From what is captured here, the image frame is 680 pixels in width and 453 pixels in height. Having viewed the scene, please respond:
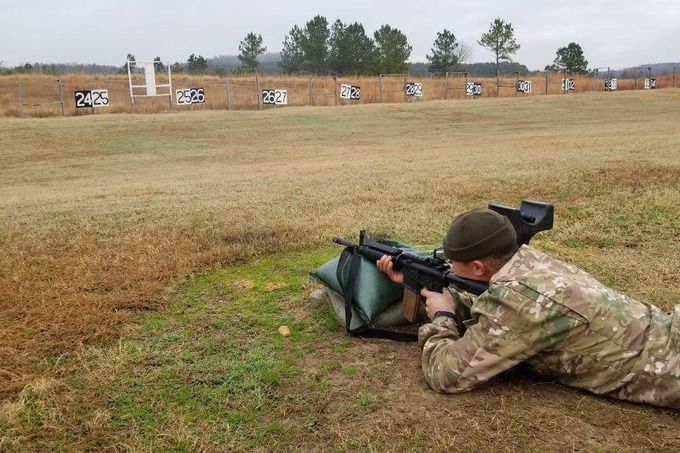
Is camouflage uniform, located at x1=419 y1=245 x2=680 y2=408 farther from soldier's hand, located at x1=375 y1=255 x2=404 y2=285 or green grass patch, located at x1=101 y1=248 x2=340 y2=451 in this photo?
green grass patch, located at x1=101 y1=248 x2=340 y2=451

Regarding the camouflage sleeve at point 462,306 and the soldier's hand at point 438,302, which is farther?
the camouflage sleeve at point 462,306

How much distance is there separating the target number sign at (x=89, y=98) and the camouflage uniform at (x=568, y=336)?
2663 centimetres

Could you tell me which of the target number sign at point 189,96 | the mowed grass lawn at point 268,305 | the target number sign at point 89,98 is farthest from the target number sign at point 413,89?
the mowed grass lawn at point 268,305

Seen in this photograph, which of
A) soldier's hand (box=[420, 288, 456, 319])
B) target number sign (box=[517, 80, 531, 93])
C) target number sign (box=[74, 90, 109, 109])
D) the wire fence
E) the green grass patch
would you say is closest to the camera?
the green grass patch

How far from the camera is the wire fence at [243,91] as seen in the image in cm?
2731

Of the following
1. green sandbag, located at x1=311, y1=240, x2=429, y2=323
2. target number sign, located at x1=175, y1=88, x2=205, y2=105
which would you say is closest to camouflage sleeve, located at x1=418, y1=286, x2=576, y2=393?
green sandbag, located at x1=311, y1=240, x2=429, y2=323

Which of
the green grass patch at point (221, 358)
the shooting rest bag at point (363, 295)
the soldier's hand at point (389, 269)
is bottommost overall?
the green grass patch at point (221, 358)

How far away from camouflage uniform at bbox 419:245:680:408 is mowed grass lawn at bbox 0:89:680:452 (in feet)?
0.48

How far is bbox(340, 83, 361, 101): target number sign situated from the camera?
1273 inches

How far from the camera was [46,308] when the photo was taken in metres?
3.93

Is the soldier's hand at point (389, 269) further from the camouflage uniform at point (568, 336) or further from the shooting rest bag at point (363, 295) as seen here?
the camouflage uniform at point (568, 336)

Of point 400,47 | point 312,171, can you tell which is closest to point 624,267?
point 312,171

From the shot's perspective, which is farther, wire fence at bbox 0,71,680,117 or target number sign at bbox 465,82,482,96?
target number sign at bbox 465,82,482,96

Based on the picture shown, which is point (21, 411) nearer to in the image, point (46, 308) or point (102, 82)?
point (46, 308)
